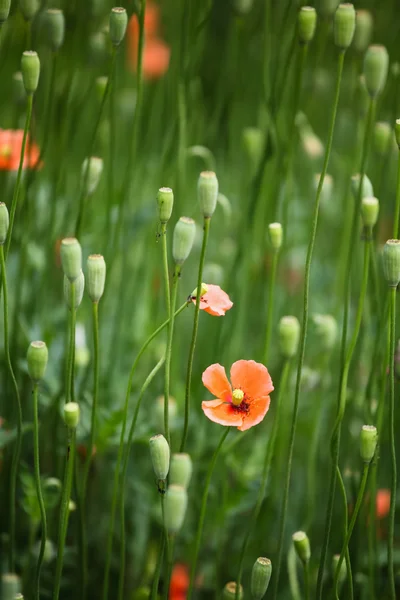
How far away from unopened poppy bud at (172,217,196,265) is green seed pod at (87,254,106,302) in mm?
66

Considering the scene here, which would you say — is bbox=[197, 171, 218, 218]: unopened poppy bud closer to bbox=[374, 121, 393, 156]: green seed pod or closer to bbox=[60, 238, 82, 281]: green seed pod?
bbox=[60, 238, 82, 281]: green seed pod

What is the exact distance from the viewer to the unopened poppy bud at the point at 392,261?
68cm

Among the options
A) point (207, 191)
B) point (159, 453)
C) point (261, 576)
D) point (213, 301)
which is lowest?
point (261, 576)

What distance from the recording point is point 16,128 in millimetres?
1047

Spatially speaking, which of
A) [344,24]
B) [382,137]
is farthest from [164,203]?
[382,137]

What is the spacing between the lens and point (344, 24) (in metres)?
0.71

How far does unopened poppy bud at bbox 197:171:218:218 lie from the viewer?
66 cm

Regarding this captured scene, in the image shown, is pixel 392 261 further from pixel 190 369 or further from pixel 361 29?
pixel 361 29

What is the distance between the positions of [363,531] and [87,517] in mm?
355

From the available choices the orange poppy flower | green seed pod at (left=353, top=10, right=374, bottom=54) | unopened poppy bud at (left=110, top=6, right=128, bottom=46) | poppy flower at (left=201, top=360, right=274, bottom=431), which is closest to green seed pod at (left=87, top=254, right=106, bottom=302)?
poppy flower at (left=201, top=360, right=274, bottom=431)

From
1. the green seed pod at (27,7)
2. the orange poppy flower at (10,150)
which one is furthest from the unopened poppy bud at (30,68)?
the orange poppy flower at (10,150)

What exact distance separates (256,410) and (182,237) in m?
0.17

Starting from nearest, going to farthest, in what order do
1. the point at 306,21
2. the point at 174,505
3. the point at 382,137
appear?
1. the point at 174,505
2. the point at 306,21
3. the point at 382,137

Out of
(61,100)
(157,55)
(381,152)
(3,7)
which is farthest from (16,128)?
(157,55)
